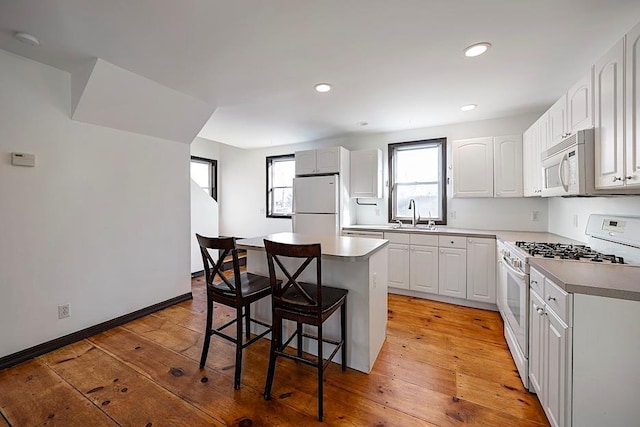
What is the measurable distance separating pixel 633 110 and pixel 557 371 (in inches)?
54.5

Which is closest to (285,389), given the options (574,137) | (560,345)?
(560,345)

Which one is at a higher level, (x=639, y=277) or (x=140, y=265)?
(x=639, y=277)

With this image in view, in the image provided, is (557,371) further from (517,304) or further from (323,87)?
(323,87)

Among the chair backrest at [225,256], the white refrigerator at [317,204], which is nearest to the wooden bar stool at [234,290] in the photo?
the chair backrest at [225,256]

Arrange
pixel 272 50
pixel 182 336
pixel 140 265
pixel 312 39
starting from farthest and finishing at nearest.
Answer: pixel 140 265, pixel 182 336, pixel 272 50, pixel 312 39

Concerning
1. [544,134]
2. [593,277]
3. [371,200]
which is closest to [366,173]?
[371,200]

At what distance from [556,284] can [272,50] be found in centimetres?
238

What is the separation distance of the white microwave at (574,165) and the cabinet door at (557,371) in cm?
90

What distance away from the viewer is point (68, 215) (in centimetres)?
251

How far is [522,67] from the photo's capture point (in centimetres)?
232

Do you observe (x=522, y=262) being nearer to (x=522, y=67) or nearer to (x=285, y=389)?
(x=522, y=67)

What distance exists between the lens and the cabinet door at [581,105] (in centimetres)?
176

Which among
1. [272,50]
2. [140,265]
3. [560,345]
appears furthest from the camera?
[140,265]

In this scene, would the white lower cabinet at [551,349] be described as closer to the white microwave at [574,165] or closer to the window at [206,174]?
the white microwave at [574,165]
